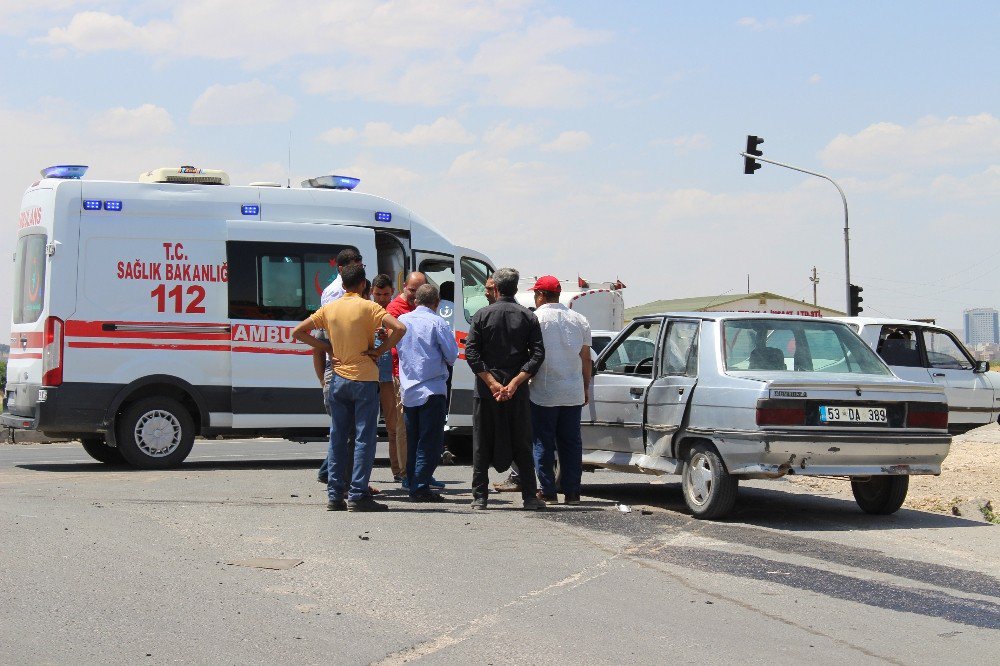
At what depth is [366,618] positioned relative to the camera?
20.1ft

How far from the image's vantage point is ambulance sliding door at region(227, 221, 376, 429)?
1434 centimetres

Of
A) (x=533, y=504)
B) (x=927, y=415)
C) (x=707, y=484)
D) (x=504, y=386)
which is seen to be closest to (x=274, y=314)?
(x=504, y=386)

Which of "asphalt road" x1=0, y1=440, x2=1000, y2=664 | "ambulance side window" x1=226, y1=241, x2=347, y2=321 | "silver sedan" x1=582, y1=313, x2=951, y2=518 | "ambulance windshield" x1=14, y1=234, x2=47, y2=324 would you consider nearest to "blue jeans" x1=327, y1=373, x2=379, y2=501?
"asphalt road" x1=0, y1=440, x2=1000, y2=664

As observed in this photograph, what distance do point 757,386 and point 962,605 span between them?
119 inches

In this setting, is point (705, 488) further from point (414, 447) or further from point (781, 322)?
point (414, 447)

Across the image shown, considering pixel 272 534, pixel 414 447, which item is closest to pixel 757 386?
pixel 414 447

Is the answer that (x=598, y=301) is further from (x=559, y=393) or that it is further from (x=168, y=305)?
(x=559, y=393)

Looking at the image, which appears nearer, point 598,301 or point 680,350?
point 680,350

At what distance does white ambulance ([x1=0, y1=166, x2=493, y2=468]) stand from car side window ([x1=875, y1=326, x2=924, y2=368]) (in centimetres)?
694

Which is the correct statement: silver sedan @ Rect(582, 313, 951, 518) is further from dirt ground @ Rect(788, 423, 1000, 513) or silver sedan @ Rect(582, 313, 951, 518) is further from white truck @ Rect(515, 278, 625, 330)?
white truck @ Rect(515, 278, 625, 330)

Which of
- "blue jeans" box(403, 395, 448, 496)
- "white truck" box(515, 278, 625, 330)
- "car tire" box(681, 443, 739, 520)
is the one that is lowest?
"car tire" box(681, 443, 739, 520)

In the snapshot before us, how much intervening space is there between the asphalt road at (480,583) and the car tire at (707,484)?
0.18 meters

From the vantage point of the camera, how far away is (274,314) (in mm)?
14477

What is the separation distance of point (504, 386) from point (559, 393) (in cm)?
59
